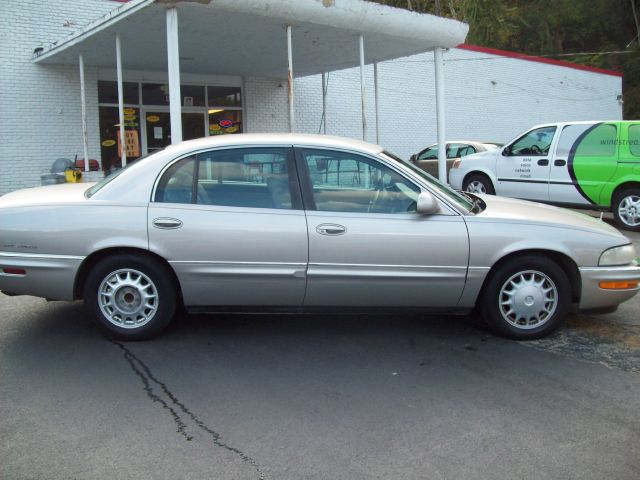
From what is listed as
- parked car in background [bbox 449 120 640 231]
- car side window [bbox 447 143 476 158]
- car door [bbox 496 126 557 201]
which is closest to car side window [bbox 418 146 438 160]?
car side window [bbox 447 143 476 158]

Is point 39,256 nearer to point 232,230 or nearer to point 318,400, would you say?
point 232,230

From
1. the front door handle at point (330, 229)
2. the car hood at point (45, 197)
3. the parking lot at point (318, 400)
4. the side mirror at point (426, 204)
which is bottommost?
the parking lot at point (318, 400)

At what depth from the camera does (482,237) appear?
466 centimetres

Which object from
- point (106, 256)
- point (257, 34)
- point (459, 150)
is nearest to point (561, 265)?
point (106, 256)

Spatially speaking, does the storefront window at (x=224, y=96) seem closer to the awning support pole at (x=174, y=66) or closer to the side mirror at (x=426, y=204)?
the awning support pole at (x=174, y=66)

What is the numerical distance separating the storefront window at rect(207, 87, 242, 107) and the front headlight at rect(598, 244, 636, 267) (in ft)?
40.0

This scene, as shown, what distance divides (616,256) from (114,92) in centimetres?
1173

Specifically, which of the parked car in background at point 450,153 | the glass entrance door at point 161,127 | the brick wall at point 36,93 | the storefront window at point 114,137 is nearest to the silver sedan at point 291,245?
the brick wall at point 36,93

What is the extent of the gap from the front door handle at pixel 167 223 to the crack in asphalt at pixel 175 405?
3.20ft

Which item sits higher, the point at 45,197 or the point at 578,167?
the point at 578,167

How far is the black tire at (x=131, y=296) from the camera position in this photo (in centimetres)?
463

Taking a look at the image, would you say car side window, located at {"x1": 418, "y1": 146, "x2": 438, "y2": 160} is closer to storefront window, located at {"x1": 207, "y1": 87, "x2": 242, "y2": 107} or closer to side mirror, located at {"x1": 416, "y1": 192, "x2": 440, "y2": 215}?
A: storefront window, located at {"x1": 207, "y1": 87, "x2": 242, "y2": 107}

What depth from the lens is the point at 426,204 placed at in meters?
4.55

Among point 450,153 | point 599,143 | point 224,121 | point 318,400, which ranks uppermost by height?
point 224,121
